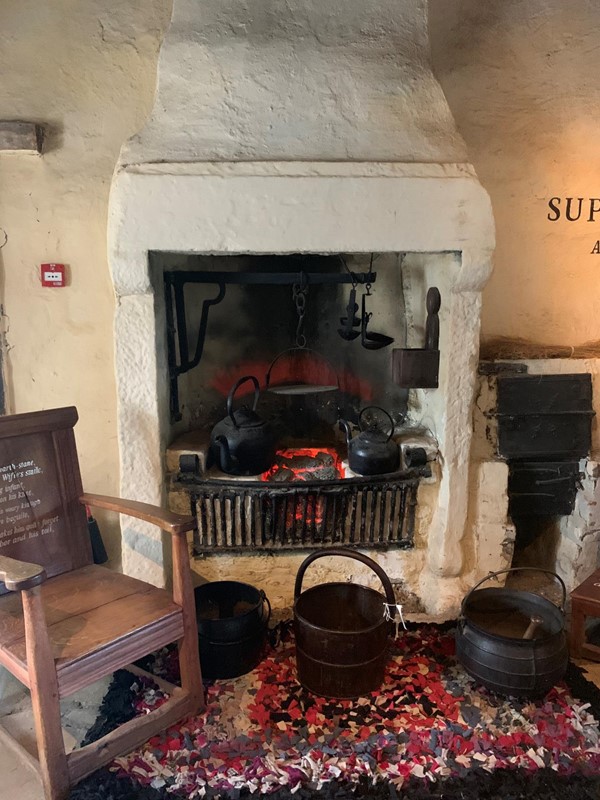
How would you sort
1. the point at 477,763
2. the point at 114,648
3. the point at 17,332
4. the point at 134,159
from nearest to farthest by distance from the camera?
the point at 114,648 < the point at 477,763 < the point at 134,159 < the point at 17,332

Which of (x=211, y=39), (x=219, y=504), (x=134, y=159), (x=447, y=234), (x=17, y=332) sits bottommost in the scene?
(x=219, y=504)

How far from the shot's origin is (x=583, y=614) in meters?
2.42

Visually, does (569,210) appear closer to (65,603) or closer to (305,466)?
(305,466)

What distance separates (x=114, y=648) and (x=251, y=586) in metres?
0.75

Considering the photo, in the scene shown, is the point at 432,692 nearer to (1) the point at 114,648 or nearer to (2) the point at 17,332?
(1) the point at 114,648

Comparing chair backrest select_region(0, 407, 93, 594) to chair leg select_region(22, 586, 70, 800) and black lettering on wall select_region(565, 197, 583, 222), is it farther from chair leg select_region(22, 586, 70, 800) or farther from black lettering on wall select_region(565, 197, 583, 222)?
black lettering on wall select_region(565, 197, 583, 222)

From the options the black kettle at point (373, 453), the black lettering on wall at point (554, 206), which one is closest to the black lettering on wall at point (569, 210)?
the black lettering on wall at point (554, 206)

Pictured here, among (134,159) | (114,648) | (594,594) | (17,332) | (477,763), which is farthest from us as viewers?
(17,332)

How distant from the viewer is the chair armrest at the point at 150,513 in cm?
203

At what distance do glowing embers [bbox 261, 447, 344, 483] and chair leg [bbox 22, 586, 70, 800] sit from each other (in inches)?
43.7

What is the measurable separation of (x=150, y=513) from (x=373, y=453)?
0.97 metres

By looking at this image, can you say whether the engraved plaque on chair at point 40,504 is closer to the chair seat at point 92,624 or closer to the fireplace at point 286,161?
the chair seat at point 92,624

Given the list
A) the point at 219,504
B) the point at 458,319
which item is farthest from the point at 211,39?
the point at 219,504

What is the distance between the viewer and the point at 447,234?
2.33 metres
